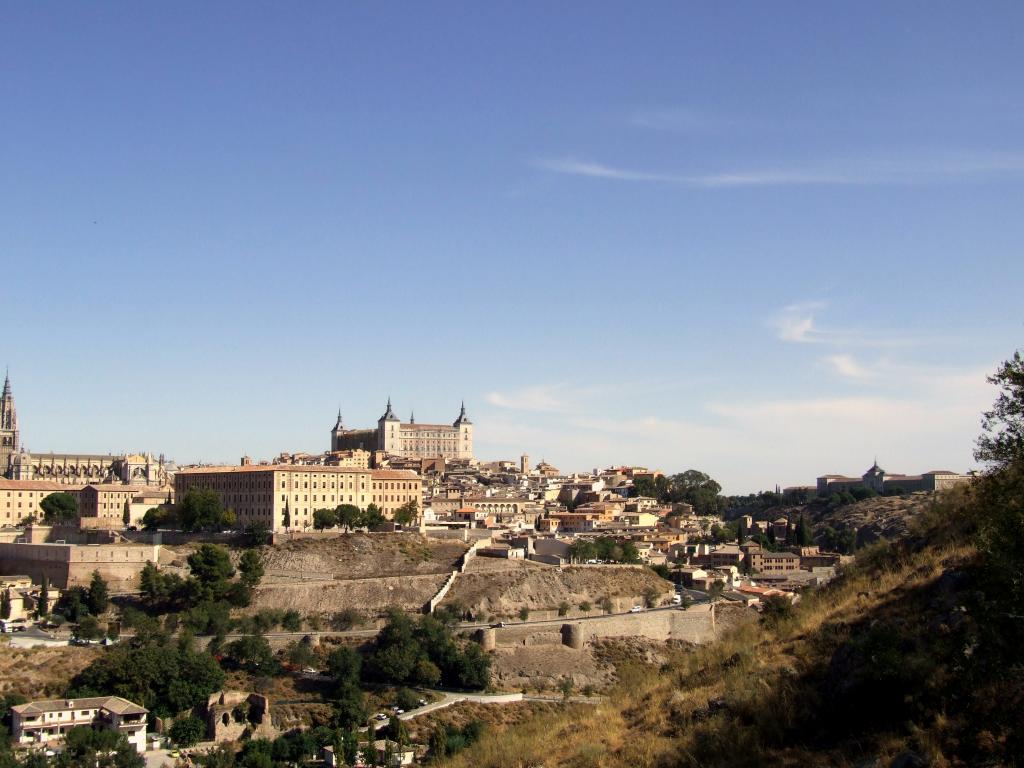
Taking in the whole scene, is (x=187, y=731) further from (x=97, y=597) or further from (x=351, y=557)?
(x=351, y=557)

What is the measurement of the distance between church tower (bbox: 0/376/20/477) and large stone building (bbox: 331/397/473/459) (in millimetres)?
32825

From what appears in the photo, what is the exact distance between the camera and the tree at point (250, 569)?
5603cm

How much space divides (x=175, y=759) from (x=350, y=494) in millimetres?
33884

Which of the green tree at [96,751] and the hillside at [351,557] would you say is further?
the hillside at [351,557]

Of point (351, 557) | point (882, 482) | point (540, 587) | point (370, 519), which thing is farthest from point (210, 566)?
point (882, 482)

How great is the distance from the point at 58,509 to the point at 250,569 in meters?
23.6

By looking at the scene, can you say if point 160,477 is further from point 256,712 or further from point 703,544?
point 256,712

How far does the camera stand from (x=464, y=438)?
12712 cm

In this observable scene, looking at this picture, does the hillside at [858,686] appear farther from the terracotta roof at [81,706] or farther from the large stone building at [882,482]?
the large stone building at [882,482]

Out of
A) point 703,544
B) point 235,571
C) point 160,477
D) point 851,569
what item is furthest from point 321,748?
point 160,477

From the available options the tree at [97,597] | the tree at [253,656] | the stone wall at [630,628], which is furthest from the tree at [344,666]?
the tree at [97,597]

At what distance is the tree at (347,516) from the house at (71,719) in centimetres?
2621

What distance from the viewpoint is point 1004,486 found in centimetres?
895

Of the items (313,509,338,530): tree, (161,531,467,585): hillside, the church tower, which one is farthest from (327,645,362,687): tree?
the church tower
